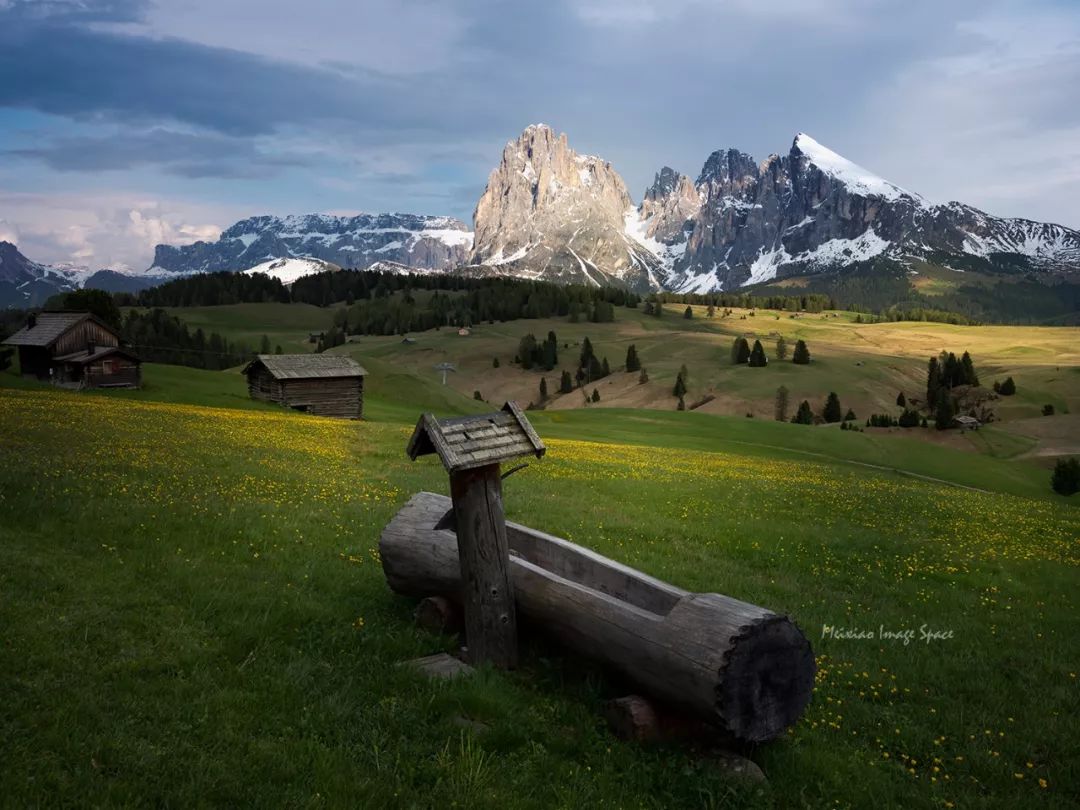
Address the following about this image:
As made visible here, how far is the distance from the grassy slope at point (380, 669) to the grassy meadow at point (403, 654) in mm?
38

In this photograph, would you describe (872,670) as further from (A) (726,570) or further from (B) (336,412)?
(B) (336,412)

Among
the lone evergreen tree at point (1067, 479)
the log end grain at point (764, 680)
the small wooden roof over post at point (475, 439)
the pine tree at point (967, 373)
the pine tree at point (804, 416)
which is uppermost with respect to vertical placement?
the small wooden roof over post at point (475, 439)

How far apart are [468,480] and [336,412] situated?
6022 cm

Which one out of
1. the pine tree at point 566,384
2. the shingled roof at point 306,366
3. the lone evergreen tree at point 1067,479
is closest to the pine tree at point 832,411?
the pine tree at point 566,384

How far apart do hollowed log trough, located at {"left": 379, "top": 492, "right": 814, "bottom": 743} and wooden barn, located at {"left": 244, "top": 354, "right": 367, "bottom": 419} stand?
59.3 meters

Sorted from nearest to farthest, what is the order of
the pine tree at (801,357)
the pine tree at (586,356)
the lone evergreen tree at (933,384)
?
the lone evergreen tree at (933,384) → the pine tree at (801,357) → the pine tree at (586,356)

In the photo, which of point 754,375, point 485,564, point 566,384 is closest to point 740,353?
point 754,375

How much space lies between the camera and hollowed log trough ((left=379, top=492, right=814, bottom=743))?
7207 mm

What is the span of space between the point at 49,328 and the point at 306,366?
71.5ft

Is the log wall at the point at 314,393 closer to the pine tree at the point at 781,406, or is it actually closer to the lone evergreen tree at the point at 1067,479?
the lone evergreen tree at the point at 1067,479

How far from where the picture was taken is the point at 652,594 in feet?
30.3

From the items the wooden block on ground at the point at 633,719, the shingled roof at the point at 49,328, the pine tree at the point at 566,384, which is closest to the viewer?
the wooden block on ground at the point at 633,719

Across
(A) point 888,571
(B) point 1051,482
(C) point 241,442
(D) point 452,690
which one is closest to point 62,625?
(D) point 452,690

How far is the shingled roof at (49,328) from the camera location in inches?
2408
